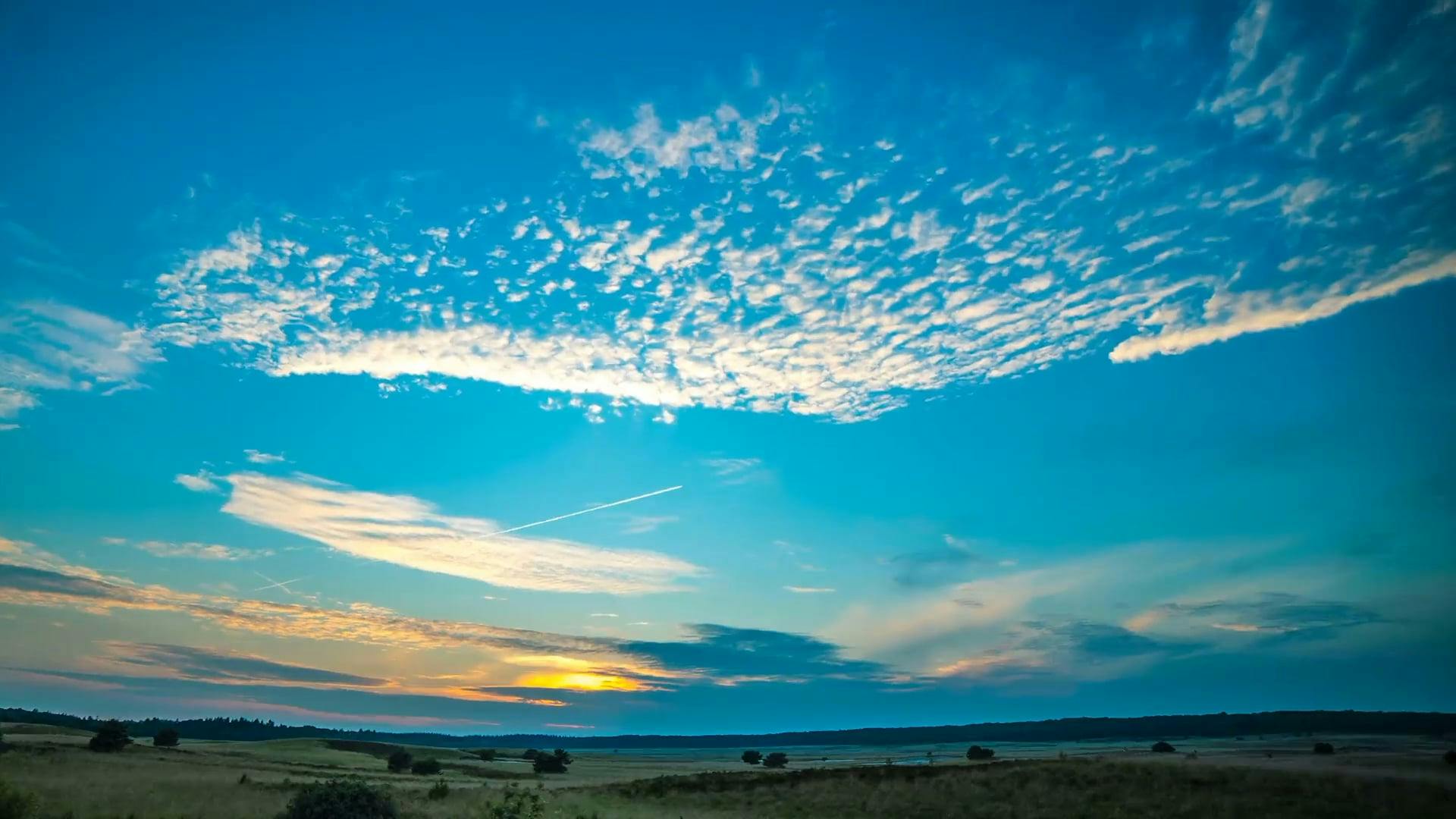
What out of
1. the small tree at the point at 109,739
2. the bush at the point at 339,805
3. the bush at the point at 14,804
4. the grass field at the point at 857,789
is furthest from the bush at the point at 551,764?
the bush at the point at 14,804

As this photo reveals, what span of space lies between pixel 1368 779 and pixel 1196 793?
21.0 feet

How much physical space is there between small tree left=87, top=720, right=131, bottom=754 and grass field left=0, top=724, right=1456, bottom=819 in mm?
906

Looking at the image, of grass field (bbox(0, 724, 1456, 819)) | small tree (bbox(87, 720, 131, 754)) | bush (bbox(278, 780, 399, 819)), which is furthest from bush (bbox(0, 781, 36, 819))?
small tree (bbox(87, 720, 131, 754))

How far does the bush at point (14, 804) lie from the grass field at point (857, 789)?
186 mm

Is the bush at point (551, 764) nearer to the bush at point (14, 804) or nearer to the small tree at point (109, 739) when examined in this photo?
Answer: the small tree at point (109, 739)

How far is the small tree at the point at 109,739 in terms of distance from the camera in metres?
49.4

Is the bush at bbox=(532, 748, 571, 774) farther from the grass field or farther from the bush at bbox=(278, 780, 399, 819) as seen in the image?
the bush at bbox=(278, 780, 399, 819)

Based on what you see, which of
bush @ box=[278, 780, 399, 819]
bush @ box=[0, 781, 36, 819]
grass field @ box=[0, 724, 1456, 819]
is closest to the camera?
bush @ box=[0, 781, 36, 819]

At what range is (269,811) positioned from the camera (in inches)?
1006

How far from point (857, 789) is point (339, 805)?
91.2 ft

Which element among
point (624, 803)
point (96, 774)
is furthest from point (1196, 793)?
point (96, 774)

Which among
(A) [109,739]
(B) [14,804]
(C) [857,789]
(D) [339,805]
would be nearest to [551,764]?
(A) [109,739]

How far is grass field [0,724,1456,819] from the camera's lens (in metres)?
28.0

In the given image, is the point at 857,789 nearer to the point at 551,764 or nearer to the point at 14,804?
the point at 14,804
